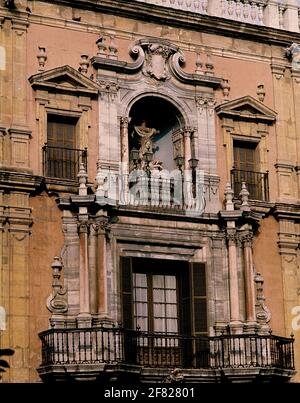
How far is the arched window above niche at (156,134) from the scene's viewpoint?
24.7 metres

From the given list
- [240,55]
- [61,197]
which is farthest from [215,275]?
[240,55]

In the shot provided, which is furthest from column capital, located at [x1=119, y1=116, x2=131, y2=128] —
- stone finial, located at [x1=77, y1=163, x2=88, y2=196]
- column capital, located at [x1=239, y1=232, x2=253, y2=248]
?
column capital, located at [x1=239, y1=232, x2=253, y2=248]

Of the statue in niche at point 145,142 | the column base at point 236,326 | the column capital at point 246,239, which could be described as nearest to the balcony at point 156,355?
the column base at point 236,326

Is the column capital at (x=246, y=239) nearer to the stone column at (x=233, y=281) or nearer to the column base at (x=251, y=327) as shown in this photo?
the stone column at (x=233, y=281)

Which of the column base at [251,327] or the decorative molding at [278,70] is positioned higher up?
the decorative molding at [278,70]

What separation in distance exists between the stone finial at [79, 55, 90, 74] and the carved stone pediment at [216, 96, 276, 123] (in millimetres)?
3313

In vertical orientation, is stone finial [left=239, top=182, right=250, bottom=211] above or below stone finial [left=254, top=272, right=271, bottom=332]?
above

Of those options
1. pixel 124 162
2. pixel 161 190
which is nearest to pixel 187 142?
pixel 161 190

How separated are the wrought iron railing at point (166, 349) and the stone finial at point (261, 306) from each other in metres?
0.75

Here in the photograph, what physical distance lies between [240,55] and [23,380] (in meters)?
9.64

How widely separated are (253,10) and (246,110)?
2.74m

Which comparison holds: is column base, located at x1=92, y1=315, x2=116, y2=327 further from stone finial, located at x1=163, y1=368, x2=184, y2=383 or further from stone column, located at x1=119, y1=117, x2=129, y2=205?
stone column, located at x1=119, y1=117, x2=129, y2=205

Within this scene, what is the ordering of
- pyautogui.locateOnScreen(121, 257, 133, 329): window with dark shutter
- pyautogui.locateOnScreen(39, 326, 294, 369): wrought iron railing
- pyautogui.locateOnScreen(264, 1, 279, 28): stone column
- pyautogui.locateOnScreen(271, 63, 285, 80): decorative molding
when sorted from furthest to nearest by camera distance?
pyautogui.locateOnScreen(264, 1, 279, 28): stone column
pyautogui.locateOnScreen(271, 63, 285, 80): decorative molding
pyautogui.locateOnScreen(121, 257, 133, 329): window with dark shutter
pyautogui.locateOnScreen(39, 326, 294, 369): wrought iron railing

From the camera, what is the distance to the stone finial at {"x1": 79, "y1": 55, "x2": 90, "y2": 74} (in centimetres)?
2394
